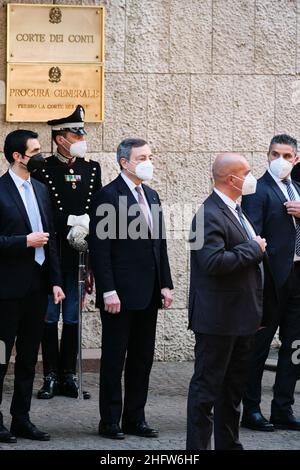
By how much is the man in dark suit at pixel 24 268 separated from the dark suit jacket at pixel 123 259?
28cm

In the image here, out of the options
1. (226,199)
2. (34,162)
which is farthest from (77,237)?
(226,199)

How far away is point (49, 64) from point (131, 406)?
3561 mm

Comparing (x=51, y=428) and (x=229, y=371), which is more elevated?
(x=229, y=371)

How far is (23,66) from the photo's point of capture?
991cm

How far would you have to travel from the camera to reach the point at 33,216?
740cm

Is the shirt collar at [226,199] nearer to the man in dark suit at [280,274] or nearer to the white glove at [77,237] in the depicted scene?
the man in dark suit at [280,274]

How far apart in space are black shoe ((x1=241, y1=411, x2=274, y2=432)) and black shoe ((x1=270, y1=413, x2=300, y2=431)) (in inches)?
3.3

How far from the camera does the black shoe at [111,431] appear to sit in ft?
24.2

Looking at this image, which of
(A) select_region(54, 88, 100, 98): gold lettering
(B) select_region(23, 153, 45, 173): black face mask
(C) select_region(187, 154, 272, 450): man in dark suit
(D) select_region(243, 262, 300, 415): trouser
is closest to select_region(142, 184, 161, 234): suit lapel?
(B) select_region(23, 153, 45, 173): black face mask

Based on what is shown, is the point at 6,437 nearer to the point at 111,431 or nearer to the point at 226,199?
the point at 111,431

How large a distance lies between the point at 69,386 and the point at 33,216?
181 centimetres

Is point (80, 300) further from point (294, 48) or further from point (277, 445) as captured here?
point (294, 48)

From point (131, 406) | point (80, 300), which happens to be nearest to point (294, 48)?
point (80, 300)

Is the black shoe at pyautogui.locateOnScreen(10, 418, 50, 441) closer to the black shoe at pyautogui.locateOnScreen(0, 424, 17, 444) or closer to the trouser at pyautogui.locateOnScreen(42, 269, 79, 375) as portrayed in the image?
the black shoe at pyautogui.locateOnScreen(0, 424, 17, 444)
